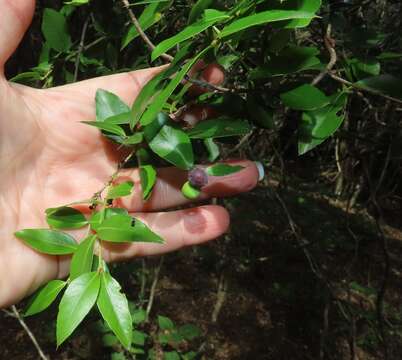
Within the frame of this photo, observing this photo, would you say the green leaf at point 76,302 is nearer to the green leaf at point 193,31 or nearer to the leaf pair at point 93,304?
the leaf pair at point 93,304

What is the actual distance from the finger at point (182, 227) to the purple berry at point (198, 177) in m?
0.29

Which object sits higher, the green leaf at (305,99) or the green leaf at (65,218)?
the green leaf at (305,99)

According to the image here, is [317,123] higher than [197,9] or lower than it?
lower

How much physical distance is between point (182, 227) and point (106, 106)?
34 cm

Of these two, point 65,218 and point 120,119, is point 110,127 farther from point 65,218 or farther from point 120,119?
point 65,218

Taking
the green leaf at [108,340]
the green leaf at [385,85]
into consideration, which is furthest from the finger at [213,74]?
the green leaf at [108,340]

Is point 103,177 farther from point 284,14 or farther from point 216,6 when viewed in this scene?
point 284,14

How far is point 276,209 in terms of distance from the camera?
298 cm

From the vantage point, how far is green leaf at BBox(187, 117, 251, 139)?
583 mm

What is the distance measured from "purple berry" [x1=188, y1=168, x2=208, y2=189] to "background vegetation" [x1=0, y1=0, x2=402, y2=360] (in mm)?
101

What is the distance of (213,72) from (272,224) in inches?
96.4

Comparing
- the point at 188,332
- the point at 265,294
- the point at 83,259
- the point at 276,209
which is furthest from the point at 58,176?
the point at 276,209

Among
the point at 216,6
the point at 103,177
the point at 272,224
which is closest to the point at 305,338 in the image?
the point at 272,224

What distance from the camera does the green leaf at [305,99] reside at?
0.62 m
